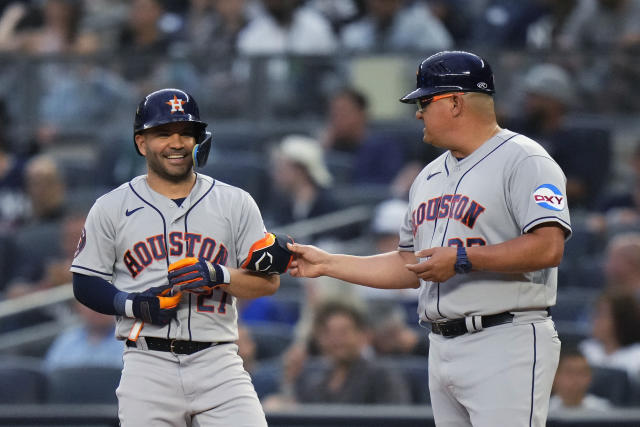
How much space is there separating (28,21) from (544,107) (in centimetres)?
495

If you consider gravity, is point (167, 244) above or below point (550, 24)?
below

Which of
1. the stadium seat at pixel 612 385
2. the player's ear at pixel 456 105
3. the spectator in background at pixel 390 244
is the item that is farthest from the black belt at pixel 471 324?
the spectator in background at pixel 390 244

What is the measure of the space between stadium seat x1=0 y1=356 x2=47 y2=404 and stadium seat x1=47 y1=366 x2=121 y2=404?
116 mm

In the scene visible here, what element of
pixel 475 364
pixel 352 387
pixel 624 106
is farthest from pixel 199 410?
pixel 624 106

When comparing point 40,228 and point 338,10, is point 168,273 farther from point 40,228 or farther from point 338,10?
point 338,10

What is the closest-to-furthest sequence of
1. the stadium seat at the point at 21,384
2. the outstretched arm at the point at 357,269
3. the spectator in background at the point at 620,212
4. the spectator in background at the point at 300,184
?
the outstretched arm at the point at 357,269 → the stadium seat at the point at 21,384 → the spectator in background at the point at 620,212 → the spectator in background at the point at 300,184

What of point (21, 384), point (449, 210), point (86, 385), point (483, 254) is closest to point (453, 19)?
point (86, 385)

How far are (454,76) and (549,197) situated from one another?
0.54 meters

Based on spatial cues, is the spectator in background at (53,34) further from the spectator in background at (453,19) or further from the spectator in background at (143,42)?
the spectator in background at (453,19)

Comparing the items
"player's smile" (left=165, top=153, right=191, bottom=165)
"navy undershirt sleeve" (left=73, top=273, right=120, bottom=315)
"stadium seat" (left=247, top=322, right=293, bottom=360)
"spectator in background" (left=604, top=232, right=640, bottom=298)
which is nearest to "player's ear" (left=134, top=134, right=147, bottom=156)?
"player's smile" (left=165, top=153, right=191, bottom=165)

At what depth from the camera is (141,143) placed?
4.16 m

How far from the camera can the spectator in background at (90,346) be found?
23.1ft

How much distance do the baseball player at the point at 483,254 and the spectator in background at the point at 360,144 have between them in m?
4.48

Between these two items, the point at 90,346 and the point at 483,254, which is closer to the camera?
the point at 483,254
